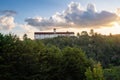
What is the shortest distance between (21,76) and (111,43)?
371 ft

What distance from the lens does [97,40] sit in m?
174

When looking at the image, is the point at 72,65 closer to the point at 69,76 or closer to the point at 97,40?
the point at 69,76

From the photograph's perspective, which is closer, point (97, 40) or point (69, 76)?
point (69, 76)

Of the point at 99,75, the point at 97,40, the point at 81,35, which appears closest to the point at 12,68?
the point at 99,75

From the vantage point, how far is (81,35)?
195 meters

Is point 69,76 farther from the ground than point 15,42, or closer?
closer

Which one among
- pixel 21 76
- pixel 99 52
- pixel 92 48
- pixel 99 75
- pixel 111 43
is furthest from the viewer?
pixel 111 43

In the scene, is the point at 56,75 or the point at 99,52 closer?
the point at 56,75

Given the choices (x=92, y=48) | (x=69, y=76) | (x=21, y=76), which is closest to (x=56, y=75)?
(x=69, y=76)

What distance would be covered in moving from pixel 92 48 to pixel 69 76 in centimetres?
9400

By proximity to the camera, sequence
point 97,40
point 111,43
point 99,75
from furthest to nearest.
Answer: point 97,40 → point 111,43 → point 99,75

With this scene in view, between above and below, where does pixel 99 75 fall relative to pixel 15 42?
below

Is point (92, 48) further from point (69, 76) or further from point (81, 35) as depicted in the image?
point (69, 76)

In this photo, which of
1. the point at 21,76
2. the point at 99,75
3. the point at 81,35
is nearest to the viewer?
the point at 99,75
